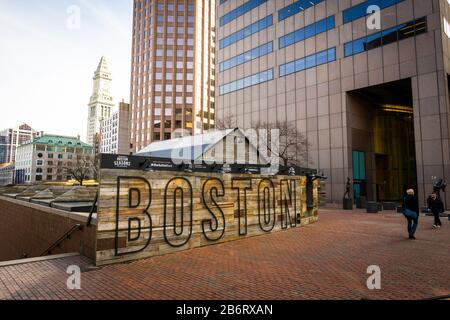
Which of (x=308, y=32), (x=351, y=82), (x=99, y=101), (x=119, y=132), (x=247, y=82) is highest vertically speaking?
(x=99, y=101)

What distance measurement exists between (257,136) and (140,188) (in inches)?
1076

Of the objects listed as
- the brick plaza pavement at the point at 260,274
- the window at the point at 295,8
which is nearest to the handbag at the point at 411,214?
the brick plaza pavement at the point at 260,274

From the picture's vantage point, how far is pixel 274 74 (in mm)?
38156

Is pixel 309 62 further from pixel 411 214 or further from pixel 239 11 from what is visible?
pixel 411 214

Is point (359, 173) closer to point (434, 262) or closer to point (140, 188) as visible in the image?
point (434, 262)

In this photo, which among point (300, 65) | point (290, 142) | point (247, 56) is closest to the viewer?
point (290, 142)

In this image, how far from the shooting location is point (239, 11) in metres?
43.8

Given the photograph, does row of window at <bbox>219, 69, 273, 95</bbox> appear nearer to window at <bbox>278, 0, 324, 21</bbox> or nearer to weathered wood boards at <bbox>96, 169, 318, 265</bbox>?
window at <bbox>278, 0, 324, 21</bbox>

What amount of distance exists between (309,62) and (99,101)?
175m

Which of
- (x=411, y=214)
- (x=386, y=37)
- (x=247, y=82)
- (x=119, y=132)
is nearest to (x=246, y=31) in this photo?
(x=247, y=82)

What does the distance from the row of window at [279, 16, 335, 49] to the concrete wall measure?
32.8 metres

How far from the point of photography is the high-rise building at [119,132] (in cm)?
11838

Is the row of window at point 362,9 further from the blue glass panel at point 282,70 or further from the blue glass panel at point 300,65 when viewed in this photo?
the blue glass panel at point 282,70
